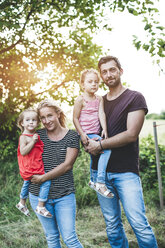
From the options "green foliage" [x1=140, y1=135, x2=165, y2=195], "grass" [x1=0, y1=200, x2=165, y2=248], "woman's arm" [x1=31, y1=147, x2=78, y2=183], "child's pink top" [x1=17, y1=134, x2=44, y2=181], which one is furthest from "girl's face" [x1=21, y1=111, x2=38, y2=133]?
"green foliage" [x1=140, y1=135, x2=165, y2=195]

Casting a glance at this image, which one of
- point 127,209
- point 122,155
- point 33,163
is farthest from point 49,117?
point 127,209

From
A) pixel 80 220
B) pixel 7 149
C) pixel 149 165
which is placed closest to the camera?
pixel 80 220

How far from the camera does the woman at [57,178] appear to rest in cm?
224

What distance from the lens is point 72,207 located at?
7.48 feet

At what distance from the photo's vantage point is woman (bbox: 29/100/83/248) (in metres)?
2.24

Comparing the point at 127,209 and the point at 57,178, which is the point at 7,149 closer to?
the point at 57,178

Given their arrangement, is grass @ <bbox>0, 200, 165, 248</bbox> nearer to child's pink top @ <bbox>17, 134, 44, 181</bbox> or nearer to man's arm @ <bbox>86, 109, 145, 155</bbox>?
child's pink top @ <bbox>17, 134, 44, 181</bbox>

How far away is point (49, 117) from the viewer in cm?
238

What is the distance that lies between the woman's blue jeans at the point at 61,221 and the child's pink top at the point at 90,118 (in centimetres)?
68

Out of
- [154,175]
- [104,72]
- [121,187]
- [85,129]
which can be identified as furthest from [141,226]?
[154,175]

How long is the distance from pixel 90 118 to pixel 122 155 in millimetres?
489

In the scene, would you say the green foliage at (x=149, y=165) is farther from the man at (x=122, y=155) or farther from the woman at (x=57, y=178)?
the woman at (x=57, y=178)

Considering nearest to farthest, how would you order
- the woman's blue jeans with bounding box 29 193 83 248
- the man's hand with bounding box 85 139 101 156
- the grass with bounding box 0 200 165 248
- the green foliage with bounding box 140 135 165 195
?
the woman's blue jeans with bounding box 29 193 83 248 → the man's hand with bounding box 85 139 101 156 → the grass with bounding box 0 200 165 248 → the green foliage with bounding box 140 135 165 195

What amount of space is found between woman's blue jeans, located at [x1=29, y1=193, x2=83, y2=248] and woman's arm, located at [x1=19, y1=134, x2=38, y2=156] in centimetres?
41
